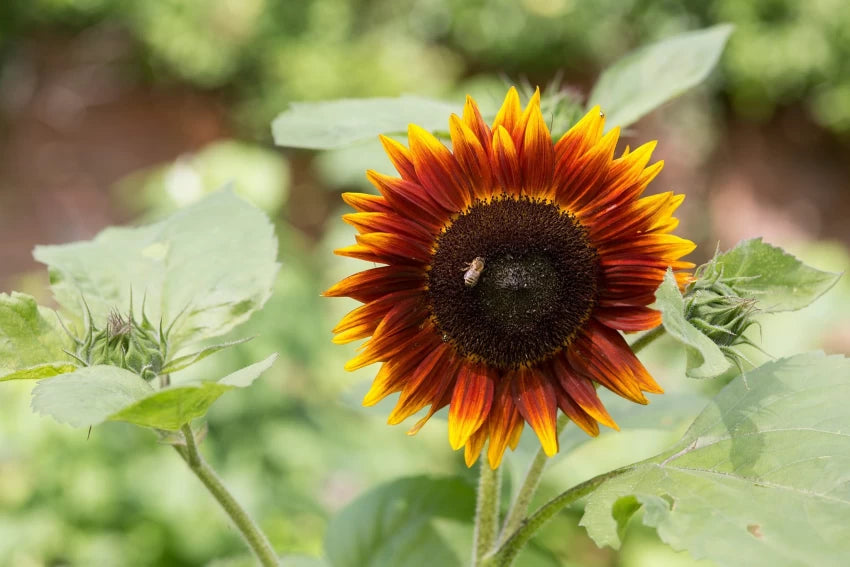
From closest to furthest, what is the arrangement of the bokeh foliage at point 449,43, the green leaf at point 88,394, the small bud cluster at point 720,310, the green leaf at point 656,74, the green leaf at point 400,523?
the green leaf at point 88,394 → the small bud cluster at point 720,310 → the green leaf at point 656,74 → the green leaf at point 400,523 → the bokeh foliage at point 449,43

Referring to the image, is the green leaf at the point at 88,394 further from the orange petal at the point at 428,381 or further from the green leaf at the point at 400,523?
the green leaf at the point at 400,523

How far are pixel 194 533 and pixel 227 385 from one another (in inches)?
62.8

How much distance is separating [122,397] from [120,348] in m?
0.11

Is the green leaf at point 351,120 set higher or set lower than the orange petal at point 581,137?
higher

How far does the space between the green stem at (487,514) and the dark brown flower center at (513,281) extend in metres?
0.13

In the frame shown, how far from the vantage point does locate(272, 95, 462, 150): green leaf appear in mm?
846

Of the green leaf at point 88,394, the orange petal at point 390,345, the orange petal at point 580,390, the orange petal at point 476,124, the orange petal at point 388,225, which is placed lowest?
the orange petal at point 580,390

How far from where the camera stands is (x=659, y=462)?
2.25 ft

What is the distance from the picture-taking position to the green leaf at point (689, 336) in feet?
1.86

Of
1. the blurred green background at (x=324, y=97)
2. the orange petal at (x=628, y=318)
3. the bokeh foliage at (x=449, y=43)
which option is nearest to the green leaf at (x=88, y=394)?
the orange petal at (x=628, y=318)

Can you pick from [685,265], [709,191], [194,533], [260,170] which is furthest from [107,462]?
[709,191]

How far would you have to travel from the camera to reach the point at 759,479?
632 mm

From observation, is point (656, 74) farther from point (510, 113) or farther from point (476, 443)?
point (476, 443)

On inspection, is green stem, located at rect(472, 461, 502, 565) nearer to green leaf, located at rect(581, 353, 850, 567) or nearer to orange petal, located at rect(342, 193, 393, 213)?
green leaf, located at rect(581, 353, 850, 567)
